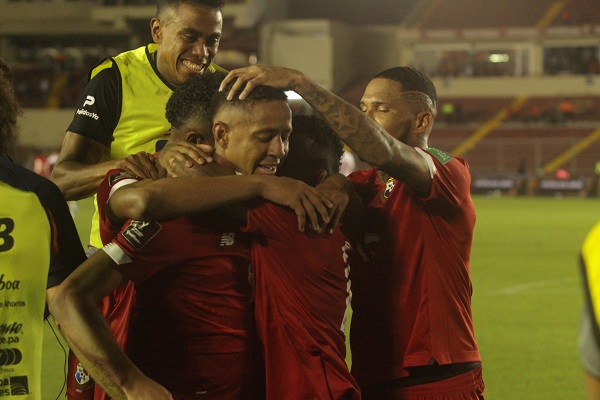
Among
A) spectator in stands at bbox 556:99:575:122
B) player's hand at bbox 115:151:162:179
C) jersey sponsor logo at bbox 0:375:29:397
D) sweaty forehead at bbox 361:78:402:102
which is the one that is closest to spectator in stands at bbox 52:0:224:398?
sweaty forehead at bbox 361:78:402:102

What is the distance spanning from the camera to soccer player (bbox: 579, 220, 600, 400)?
5.57 ft

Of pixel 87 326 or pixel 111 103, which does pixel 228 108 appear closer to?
pixel 87 326

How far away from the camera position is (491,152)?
36.5 metres

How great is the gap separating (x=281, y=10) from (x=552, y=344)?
125ft

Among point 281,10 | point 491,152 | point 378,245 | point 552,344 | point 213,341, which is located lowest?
point 552,344

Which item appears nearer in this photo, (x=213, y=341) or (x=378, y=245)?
(x=213, y=341)

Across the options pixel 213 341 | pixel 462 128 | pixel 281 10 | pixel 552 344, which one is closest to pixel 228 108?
pixel 213 341

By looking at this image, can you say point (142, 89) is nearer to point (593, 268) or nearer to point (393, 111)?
point (393, 111)

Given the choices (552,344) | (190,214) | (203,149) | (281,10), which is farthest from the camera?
(281,10)

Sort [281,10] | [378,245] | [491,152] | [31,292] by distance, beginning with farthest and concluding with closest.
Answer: [281,10] < [491,152] < [378,245] < [31,292]

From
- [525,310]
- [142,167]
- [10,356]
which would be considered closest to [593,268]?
[10,356]

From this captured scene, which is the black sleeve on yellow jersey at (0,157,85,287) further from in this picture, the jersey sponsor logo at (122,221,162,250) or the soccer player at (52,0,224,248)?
the soccer player at (52,0,224,248)

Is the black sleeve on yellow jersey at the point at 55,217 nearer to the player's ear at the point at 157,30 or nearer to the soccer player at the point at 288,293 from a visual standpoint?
the soccer player at the point at 288,293

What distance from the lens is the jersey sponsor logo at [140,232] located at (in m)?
2.86
